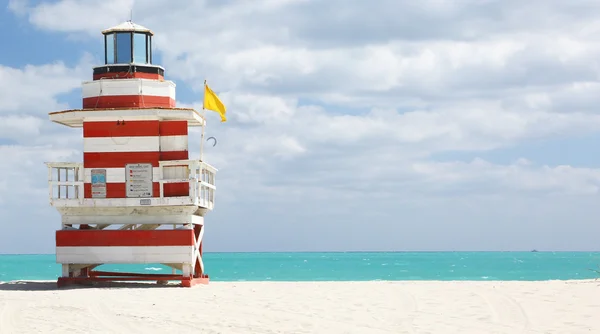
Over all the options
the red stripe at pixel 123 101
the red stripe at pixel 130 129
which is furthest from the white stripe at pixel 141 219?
the red stripe at pixel 123 101

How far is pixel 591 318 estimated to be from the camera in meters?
14.1

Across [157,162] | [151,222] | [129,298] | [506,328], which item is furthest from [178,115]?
[506,328]

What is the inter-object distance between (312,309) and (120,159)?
7628mm

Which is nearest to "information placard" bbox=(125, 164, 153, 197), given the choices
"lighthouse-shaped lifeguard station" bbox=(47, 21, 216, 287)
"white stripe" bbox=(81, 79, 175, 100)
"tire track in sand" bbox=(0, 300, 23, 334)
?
"lighthouse-shaped lifeguard station" bbox=(47, 21, 216, 287)

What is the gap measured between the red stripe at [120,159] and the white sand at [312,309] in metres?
3.23

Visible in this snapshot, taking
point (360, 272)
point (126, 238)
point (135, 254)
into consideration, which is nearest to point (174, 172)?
point (126, 238)

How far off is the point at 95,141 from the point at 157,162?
1.59m

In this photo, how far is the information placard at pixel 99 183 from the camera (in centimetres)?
2081

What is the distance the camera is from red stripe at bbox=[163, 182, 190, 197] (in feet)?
68.9

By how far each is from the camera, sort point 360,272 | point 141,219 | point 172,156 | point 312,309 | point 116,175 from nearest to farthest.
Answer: point 312,309, point 141,219, point 116,175, point 172,156, point 360,272

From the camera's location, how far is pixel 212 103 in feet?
70.4

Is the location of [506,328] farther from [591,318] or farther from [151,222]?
[151,222]

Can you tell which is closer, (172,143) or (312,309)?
(312,309)

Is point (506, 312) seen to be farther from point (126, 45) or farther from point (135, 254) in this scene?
point (126, 45)
